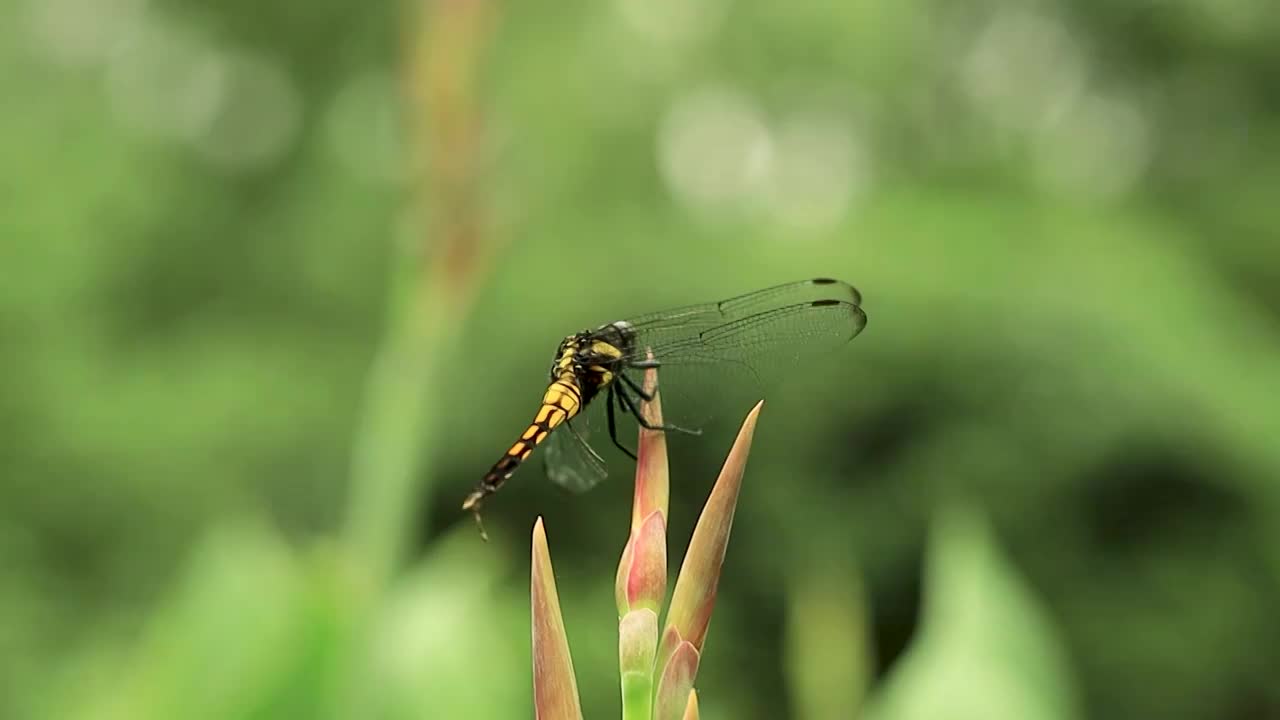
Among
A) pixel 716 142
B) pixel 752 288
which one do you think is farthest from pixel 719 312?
pixel 716 142

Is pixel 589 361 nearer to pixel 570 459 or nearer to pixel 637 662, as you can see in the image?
pixel 570 459

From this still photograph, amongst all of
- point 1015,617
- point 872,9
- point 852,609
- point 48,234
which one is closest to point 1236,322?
point 872,9

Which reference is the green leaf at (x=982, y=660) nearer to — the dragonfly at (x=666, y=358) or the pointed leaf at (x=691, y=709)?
the dragonfly at (x=666, y=358)

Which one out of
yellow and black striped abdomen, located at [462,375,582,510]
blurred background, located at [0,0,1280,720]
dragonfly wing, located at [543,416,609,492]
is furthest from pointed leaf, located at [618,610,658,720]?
blurred background, located at [0,0,1280,720]

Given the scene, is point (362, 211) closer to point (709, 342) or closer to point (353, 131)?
point (353, 131)

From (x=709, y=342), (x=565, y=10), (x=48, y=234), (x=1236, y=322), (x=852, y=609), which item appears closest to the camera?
Result: (x=709, y=342)

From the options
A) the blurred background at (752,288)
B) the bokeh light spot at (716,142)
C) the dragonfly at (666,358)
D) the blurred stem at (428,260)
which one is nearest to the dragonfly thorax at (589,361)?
the dragonfly at (666,358)
